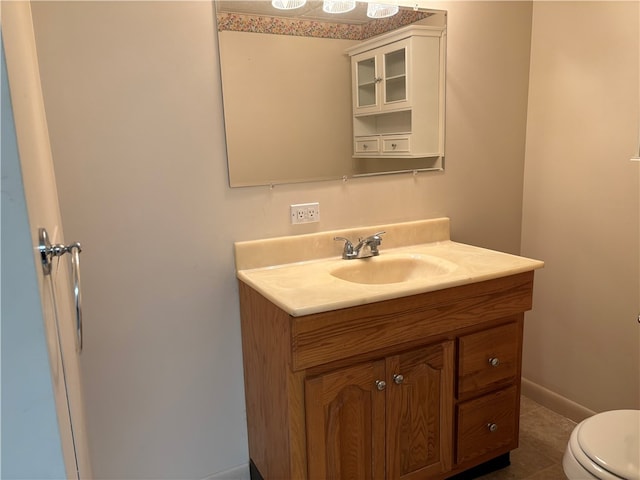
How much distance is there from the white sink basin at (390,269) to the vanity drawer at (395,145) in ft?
1.44

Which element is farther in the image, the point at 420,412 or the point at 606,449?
the point at 420,412

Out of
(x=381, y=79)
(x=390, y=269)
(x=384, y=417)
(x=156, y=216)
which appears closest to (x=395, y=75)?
(x=381, y=79)

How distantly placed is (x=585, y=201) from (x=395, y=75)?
0.99m

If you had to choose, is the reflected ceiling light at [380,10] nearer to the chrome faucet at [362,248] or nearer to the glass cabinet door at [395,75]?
the glass cabinet door at [395,75]

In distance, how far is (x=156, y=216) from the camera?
5.31ft

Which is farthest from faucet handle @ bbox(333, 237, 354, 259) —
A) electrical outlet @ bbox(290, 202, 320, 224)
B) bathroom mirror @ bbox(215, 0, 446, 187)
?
bathroom mirror @ bbox(215, 0, 446, 187)

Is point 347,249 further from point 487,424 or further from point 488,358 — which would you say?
point 487,424

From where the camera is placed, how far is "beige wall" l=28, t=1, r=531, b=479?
1.47 metres

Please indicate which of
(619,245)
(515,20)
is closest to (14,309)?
(619,245)

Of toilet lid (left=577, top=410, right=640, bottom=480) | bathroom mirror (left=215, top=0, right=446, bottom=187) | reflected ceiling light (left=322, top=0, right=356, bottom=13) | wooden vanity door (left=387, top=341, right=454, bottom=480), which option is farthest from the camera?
reflected ceiling light (left=322, top=0, right=356, bottom=13)

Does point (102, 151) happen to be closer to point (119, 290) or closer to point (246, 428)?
point (119, 290)

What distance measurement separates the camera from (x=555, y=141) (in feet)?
7.16

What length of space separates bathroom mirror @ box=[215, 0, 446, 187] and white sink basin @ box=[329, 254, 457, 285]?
0.36m

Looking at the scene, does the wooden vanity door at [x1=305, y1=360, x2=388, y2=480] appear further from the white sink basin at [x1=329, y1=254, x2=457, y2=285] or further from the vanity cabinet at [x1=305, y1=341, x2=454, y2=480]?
the white sink basin at [x1=329, y1=254, x2=457, y2=285]
